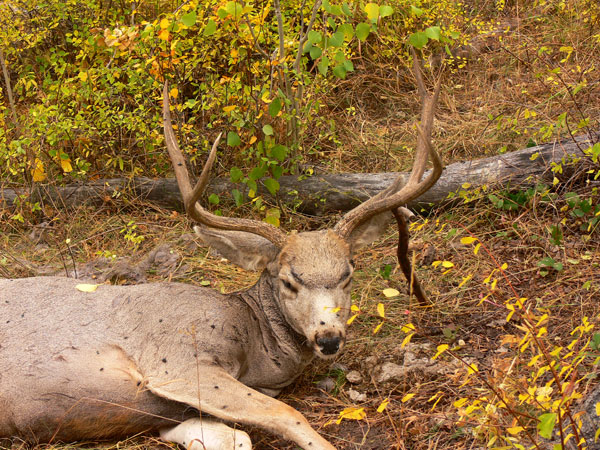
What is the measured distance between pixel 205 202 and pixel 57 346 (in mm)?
2972

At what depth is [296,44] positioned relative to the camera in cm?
660

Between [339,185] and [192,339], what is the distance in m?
2.99

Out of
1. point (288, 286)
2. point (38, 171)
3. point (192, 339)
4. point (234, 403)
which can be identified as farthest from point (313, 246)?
point (38, 171)

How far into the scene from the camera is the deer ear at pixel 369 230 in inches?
188

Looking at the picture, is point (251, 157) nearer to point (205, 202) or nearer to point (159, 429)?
point (205, 202)

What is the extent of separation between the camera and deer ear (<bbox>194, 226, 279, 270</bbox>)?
470 cm

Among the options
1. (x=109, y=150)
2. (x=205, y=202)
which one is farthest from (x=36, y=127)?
(x=205, y=202)

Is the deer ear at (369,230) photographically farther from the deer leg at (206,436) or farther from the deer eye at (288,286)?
the deer leg at (206,436)

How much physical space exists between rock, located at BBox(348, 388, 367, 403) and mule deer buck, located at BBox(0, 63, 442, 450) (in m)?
0.37

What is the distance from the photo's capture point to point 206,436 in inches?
160

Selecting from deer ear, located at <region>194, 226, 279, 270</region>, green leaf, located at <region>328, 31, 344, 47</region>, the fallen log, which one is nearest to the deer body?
deer ear, located at <region>194, 226, 279, 270</region>

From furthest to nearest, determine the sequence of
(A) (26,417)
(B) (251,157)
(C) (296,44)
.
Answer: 1. (B) (251,157)
2. (C) (296,44)
3. (A) (26,417)

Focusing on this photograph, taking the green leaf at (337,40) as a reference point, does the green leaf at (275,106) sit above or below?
below

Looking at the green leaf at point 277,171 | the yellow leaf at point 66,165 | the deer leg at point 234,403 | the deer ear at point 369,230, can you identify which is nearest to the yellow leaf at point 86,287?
the deer leg at point 234,403
